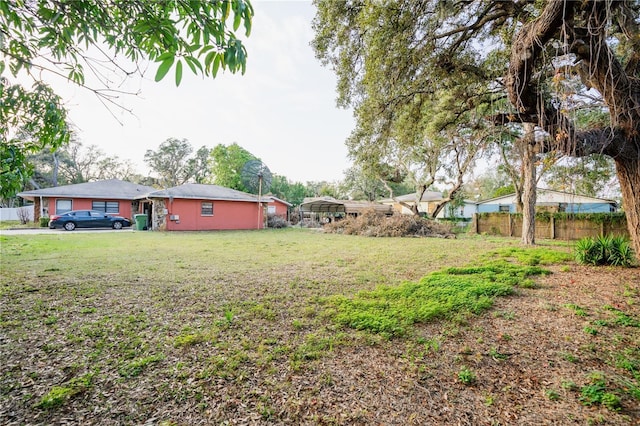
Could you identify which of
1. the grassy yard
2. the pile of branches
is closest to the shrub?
the pile of branches

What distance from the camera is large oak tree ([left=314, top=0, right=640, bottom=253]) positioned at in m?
3.93

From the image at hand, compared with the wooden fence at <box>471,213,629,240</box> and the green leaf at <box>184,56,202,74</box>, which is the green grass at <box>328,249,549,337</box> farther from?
the wooden fence at <box>471,213,629,240</box>

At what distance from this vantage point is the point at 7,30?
6.90 feet

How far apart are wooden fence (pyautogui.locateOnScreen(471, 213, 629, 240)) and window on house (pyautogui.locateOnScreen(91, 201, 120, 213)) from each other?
23.6m

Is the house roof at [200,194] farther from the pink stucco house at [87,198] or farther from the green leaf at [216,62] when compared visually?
the green leaf at [216,62]

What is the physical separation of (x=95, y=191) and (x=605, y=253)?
2536 cm

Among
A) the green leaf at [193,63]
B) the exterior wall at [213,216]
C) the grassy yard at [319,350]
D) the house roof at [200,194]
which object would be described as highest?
the house roof at [200,194]

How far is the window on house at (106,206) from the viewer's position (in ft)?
60.7

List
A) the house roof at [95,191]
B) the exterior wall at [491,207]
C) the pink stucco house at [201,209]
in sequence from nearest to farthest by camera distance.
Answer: the pink stucco house at [201,209], the house roof at [95,191], the exterior wall at [491,207]

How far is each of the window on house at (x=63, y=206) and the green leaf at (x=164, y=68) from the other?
22424mm

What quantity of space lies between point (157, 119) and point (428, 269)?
549 centimetres

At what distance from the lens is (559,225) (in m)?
12.1

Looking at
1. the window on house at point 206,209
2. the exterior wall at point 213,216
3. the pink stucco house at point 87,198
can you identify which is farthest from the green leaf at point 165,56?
the pink stucco house at point 87,198

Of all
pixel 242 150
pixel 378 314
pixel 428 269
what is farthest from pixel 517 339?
pixel 242 150
